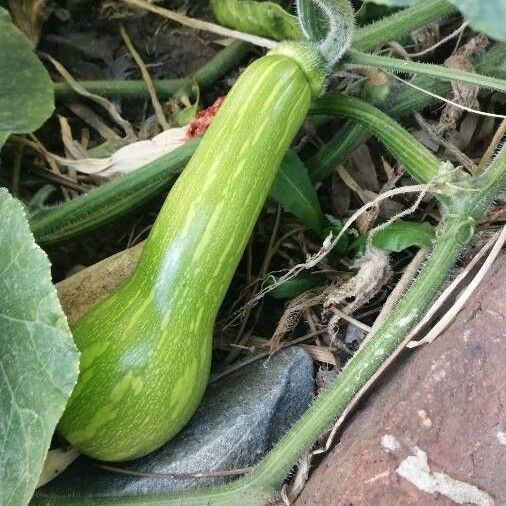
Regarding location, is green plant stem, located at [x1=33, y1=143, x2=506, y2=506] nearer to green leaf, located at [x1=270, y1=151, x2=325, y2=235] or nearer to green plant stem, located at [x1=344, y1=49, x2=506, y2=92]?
green plant stem, located at [x1=344, y1=49, x2=506, y2=92]

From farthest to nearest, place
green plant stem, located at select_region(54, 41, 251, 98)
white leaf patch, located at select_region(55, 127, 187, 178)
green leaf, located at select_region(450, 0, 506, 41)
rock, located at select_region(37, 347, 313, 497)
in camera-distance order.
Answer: green plant stem, located at select_region(54, 41, 251, 98) → white leaf patch, located at select_region(55, 127, 187, 178) → rock, located at select_region(37, 347, 313, 497) → green leaf, located at select_region(450, 0, 506, 41)

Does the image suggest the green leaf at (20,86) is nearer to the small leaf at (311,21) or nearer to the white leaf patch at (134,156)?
the white leaf patch at (134,156)

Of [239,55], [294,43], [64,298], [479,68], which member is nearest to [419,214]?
[479,68]

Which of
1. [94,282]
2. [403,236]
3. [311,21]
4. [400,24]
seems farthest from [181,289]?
[400,24]

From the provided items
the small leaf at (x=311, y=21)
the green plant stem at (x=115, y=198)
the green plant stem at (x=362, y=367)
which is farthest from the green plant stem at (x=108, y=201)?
the green plant stem at (x=362, y=367)

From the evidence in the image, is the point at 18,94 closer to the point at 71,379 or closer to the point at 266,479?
the point at 71,379

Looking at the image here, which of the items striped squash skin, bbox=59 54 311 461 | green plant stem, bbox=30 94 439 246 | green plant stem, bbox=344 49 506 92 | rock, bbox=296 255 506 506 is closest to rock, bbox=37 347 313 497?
striped squash skin, bbox=59 54 311 461
